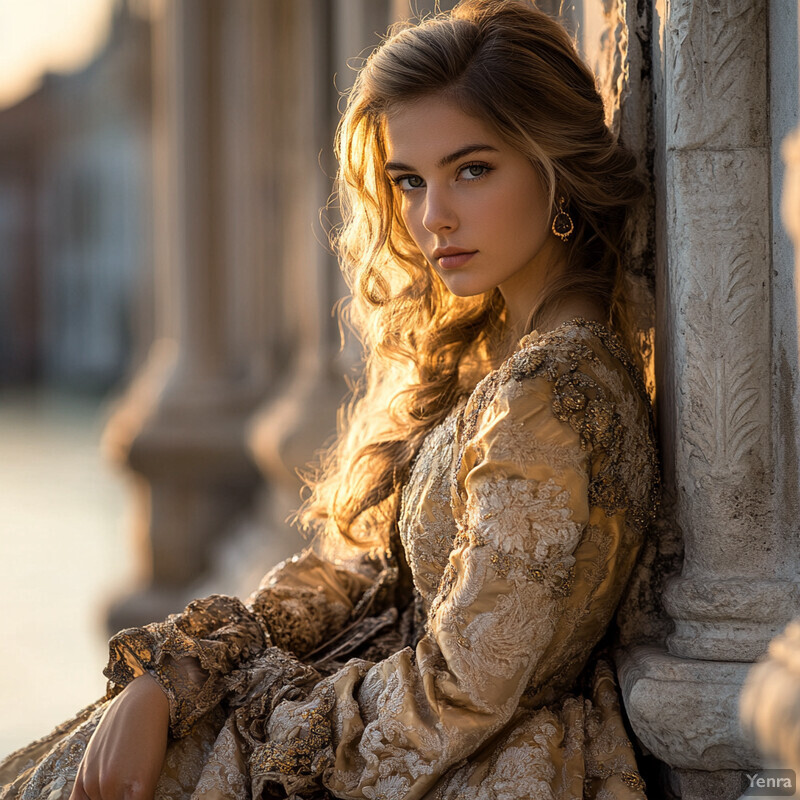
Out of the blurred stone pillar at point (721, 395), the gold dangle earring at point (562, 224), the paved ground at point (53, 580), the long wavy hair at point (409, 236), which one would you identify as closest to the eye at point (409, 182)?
the long wavy hair at point (409, 236)

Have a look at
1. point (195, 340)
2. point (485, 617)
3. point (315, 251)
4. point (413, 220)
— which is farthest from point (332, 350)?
point (485, 617)

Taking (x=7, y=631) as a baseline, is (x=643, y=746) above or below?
above

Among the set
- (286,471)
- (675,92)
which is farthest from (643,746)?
(286,471)

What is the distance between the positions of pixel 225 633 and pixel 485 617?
0.61 metres

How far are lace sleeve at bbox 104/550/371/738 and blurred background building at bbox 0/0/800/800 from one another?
27.4 inches

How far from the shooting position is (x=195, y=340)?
308 inches

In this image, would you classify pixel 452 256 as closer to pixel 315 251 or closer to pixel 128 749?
pixel 128 749

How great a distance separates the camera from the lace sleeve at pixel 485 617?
1714mm

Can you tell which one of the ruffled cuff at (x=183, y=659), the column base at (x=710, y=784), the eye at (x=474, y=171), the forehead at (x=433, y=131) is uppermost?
the forehead at (x=433, y=131)

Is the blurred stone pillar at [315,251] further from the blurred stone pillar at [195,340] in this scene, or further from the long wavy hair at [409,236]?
the long wavy hair at [409,236]

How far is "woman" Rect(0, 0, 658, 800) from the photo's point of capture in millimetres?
1738

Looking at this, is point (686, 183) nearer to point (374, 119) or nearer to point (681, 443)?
point (681, 443)

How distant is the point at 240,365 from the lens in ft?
29.2

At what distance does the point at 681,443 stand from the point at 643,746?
0.53 m
